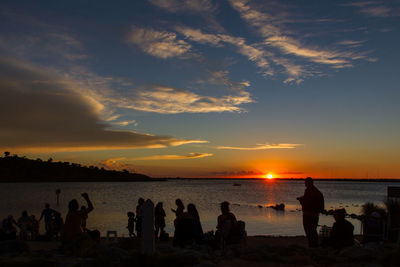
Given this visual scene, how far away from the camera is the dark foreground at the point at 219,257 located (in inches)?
292

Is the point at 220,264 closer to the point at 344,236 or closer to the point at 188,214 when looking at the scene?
the point at 188,214

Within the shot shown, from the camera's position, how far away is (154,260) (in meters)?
7.52

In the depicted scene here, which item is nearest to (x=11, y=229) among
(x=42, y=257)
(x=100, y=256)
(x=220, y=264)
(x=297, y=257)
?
(x=42, y=257)

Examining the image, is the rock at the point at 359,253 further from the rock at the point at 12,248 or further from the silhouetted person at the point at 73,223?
the rock at the point at 12,248

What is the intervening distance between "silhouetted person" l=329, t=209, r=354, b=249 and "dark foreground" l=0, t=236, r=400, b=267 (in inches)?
16.9

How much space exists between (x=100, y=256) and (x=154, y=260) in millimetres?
1070

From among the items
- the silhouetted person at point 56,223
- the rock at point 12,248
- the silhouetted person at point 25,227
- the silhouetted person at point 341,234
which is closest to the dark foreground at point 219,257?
the rock at point 12,248

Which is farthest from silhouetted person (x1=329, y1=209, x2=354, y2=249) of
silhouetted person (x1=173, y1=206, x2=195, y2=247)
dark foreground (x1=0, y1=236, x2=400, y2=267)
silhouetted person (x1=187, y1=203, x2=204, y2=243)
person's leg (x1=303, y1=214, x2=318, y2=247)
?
silhouetted person (x1=173, y1=206, x2=195, y2=247)

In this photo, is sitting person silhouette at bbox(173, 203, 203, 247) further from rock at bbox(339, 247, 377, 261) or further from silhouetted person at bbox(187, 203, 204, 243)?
rock at bbox(339, 247, 377, 261)

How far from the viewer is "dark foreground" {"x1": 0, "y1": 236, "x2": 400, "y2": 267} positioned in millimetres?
7414

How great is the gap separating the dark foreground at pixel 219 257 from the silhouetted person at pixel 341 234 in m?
0.43

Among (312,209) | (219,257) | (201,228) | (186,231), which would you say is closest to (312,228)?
(312,209)

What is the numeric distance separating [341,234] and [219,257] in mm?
3356

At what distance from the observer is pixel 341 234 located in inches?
384
